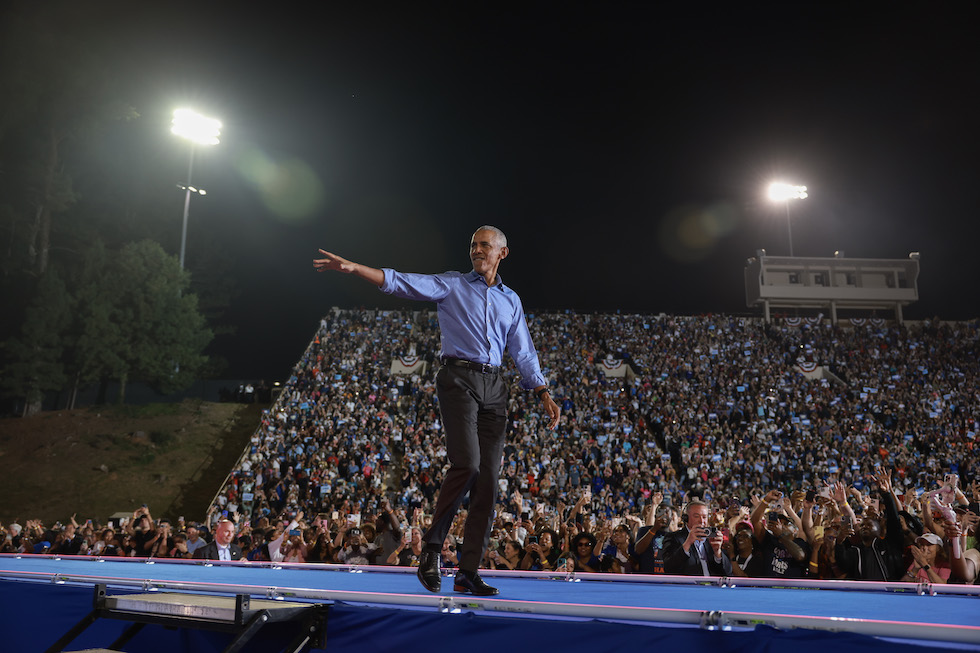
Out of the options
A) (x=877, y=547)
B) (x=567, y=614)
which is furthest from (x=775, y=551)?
(x=567, y=614)

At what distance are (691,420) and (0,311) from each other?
25.1 m

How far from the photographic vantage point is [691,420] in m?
20.3

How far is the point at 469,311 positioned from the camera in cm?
322

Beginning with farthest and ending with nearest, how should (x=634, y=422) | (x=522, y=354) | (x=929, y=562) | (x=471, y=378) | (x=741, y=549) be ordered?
1. (x=634, y=422)
2. (x=741, y=549)
3. (x=929, y=562)
4. (x=522, y=354)
5. (x=471, y=378)

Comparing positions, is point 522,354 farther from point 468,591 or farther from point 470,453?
point 468,591

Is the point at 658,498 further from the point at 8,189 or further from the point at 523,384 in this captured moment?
the point at 8,189

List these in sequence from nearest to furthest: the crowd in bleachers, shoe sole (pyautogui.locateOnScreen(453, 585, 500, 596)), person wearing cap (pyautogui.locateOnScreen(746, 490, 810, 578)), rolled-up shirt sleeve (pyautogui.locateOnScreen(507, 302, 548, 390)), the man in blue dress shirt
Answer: shoe sole (pyautogui.locateOnScreen(453, 585, 500, 596)), the man in blue dress shirt, rolled-up shirt sleeve (pyautogui.locateOnScreen(507, 302, 548, 390)), person wearing cap (pyautogui.locateOnScreen(746, 490, 810, 578)), the crowd in bleachers

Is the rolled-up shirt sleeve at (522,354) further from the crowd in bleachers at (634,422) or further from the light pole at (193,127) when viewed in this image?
the light pole at (193,127)

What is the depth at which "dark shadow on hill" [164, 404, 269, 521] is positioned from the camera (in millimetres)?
19781

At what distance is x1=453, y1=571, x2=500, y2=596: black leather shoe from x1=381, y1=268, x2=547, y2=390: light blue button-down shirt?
946mm

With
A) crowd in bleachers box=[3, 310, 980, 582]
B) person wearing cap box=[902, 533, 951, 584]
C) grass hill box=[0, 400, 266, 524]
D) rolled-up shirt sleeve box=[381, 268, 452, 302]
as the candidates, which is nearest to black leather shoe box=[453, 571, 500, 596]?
rolled-up shirt sleeve box=[381, 268, 452, 302]

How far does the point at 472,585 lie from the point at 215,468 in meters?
21.8

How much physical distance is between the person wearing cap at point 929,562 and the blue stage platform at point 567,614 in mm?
1021

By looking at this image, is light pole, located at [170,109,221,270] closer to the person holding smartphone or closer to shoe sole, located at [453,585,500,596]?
the person holding smartphone
